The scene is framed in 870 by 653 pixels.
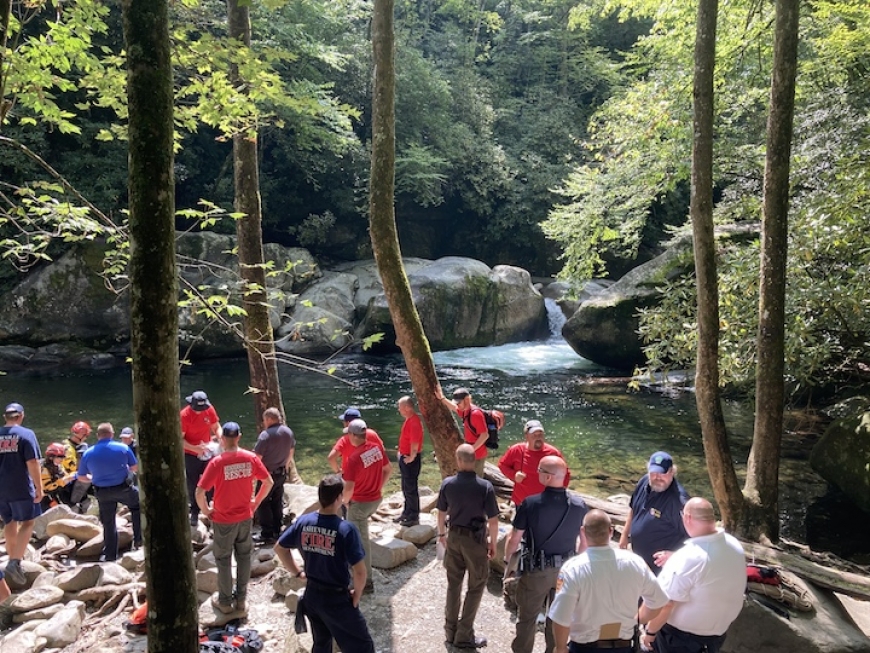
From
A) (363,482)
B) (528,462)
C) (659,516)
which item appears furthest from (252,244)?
(659,516)

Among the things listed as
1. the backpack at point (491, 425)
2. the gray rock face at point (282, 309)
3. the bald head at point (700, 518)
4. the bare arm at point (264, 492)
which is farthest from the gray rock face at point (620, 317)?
the bald head at point (700, 518)

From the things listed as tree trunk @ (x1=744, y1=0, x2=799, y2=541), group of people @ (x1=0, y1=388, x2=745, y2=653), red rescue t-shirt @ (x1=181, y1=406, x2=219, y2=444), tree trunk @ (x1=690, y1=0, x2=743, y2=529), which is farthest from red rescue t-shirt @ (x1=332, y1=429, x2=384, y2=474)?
tree trunk @ (x1=744, y1=0, x2=799, y2=541)

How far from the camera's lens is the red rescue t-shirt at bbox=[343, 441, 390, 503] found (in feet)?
20.9

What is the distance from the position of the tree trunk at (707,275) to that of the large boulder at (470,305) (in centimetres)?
1649

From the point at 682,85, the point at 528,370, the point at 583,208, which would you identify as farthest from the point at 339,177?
the point at 682,85

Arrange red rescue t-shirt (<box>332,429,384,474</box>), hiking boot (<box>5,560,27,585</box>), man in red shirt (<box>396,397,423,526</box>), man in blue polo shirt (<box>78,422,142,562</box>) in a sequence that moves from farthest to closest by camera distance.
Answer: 1. man in red shirt (<box>396,397,423,526</box>)
2. man in blue polo shirt (<box>78,422,142,562</box>)
3. hiking boot (<box>5,560,27,585</box>)
4. red rescue t-shirt (<box>332,429,384,474</box>)

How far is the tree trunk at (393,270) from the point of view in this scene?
26.5ft

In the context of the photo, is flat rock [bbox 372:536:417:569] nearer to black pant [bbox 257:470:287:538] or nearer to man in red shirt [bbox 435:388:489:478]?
man in red shirt [bbox 435:388:489:478]

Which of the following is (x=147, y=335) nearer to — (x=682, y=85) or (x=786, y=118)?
(x=786, y=118)

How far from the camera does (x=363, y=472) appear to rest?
638 centimetres

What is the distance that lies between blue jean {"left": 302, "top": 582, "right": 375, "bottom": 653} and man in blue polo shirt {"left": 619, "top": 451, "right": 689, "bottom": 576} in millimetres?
2395

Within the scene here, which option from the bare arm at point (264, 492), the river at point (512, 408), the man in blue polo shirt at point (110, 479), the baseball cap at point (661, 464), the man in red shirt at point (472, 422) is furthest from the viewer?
the river at point (512, 408)

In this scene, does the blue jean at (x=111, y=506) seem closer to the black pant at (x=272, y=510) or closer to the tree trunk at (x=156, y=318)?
the black pant at (x=272, y=510)

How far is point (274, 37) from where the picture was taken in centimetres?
2103
